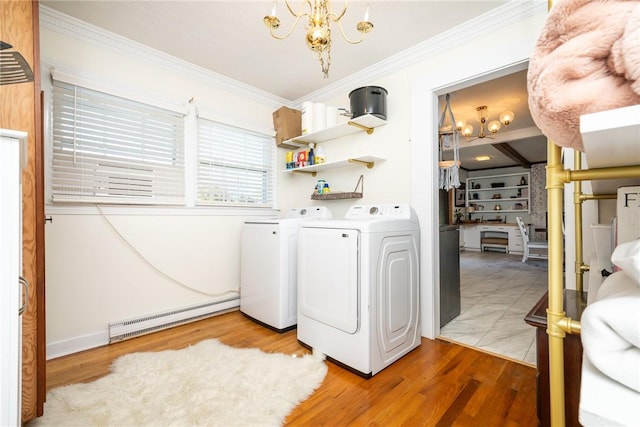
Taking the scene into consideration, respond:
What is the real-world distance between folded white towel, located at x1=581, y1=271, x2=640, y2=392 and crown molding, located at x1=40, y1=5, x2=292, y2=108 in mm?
3021

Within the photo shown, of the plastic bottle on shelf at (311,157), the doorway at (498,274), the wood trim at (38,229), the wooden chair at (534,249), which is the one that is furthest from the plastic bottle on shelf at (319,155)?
the wooden chair at (534,249)

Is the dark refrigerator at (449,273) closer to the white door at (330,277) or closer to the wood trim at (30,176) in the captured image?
the white door at (330,277)

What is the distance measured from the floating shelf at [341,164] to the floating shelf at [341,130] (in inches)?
11.4

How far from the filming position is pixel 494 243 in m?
7.11

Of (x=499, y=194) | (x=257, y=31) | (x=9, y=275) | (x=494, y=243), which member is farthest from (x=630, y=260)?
(x=499, y=194)

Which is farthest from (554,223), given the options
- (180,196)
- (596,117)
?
(180,196)

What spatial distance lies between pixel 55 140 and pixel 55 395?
1.59 meters

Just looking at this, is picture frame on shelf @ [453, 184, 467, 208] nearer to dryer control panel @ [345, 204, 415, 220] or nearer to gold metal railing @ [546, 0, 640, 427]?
dryer control panel @ [345, 204, 415, 220]

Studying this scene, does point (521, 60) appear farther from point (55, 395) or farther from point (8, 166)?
point (55, 395)

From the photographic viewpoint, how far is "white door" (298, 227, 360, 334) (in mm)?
1699

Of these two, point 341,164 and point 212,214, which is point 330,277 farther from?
point 212,214

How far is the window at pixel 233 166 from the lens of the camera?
105 inches

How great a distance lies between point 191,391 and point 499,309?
9.18ft

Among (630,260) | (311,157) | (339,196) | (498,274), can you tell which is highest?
(311,157)
